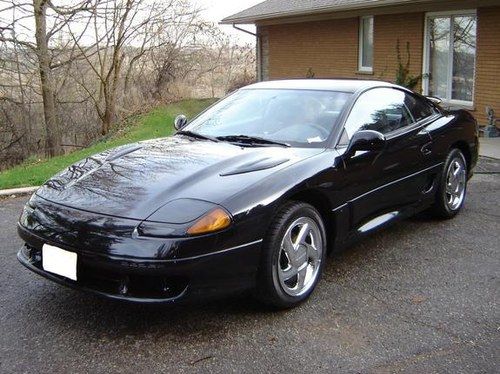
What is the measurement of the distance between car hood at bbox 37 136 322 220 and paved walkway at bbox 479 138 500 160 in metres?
5.92

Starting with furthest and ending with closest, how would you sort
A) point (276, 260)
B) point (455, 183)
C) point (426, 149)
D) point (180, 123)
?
point (455, 183), point (180, 123), point (426, 149), point (276, 260)

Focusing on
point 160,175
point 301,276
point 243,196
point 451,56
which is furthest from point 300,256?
point 451,56

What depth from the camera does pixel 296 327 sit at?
10.9 feet

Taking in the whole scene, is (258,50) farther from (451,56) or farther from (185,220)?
(185,220)

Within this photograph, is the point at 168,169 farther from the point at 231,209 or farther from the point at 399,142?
the point at 399,142

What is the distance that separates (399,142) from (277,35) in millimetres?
15832

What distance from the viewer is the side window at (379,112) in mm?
4383

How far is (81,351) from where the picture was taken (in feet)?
10.0

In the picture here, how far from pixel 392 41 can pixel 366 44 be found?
1.56 metres

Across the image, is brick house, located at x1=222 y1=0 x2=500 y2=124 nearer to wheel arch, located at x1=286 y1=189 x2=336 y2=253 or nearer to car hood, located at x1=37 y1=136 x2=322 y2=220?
wheel arch, located at x1=286 y1=189 x2=336 y2=253

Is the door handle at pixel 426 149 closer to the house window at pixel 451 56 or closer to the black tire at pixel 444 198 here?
the black tire at pixel 444 198

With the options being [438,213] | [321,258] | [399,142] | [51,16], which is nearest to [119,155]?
[321,258]

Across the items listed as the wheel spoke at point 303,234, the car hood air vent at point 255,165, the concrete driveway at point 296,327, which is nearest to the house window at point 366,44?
the concrete driveway at point 296,327

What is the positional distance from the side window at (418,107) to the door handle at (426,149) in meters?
0.25
